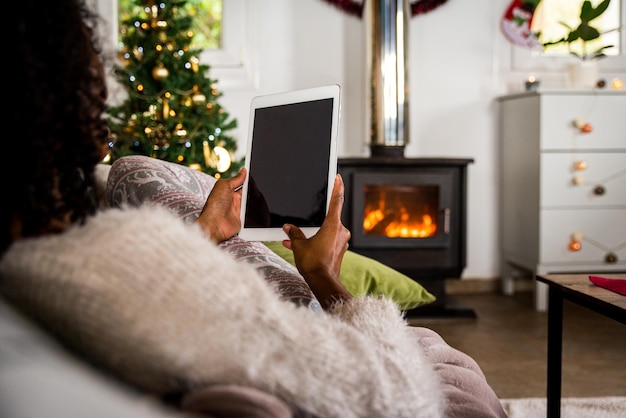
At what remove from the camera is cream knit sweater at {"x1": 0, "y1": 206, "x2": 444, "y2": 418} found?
61cm

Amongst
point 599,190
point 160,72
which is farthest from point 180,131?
point 599,190

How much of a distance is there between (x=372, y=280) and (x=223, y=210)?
70 centimetres

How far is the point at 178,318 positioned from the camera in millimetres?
622

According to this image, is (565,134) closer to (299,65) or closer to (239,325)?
(299,65)

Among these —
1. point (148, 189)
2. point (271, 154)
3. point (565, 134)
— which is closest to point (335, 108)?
point (271, 154)

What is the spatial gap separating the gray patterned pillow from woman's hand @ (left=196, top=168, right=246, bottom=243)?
0.03 m

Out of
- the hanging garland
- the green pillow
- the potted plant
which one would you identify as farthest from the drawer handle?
the green pillow

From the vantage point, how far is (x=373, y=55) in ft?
12.1

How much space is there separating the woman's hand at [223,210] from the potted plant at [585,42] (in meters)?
2.79

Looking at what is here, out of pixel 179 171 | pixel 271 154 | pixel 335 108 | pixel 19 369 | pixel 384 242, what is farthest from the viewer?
pixel 384 242

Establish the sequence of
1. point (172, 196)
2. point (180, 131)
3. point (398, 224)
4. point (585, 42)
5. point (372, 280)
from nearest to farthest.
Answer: point (172, 196)
point (372, 280)
point (180, 131)
point (398, 224)
point (585, 42)

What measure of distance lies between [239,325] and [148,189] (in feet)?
2.53

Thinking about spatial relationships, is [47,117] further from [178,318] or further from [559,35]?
[559,35]

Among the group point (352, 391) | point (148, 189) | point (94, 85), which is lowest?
point (352, 391)
